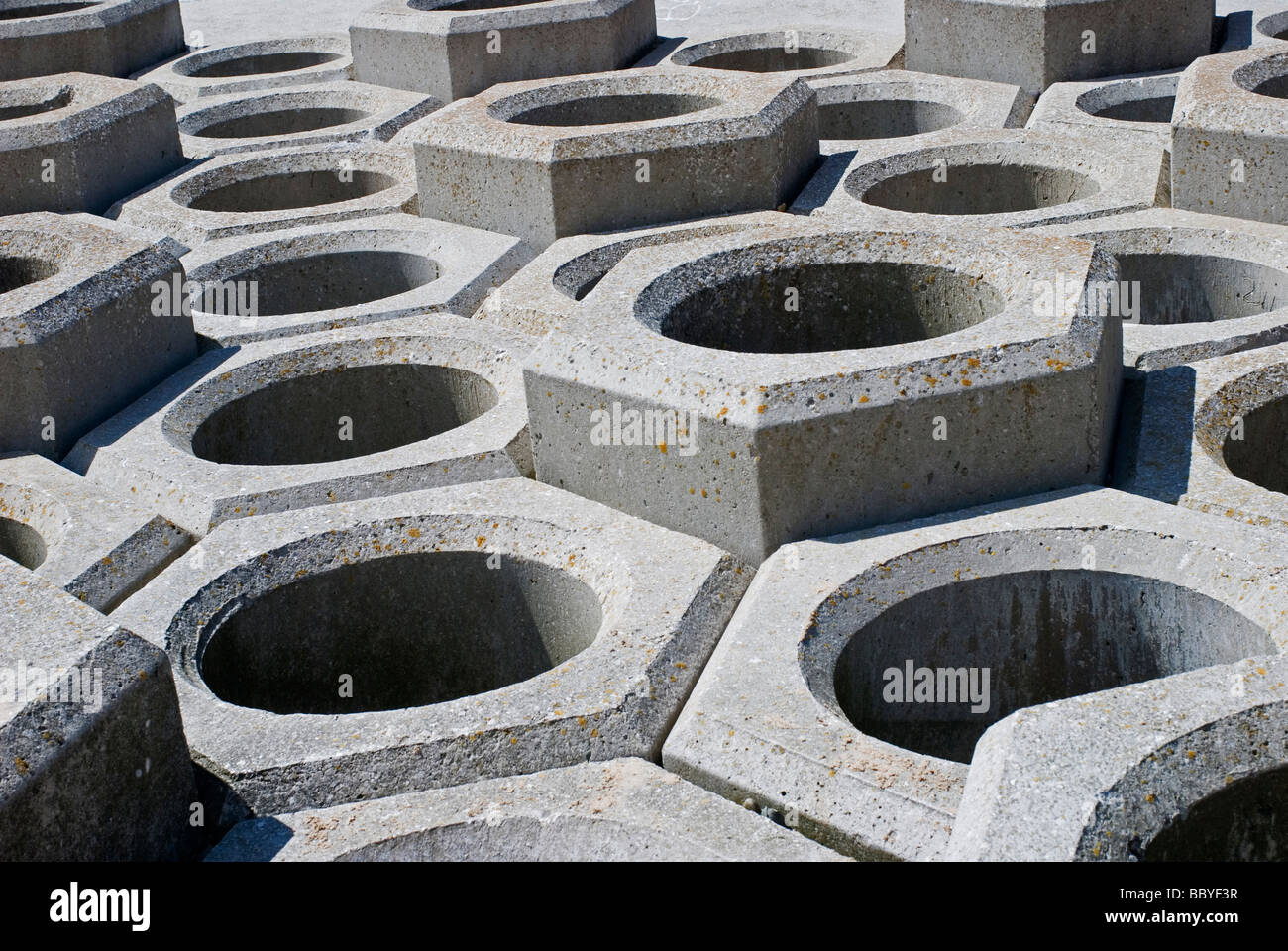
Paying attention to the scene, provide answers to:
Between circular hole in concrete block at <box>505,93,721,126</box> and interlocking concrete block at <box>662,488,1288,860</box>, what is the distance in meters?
6.66

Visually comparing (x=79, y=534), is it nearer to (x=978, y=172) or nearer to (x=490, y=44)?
(x=978, y=172)

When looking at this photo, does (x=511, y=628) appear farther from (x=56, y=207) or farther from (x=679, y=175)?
(x=56, y=207)

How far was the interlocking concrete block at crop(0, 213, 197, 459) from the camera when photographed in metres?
7.70

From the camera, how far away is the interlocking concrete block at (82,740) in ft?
13.8

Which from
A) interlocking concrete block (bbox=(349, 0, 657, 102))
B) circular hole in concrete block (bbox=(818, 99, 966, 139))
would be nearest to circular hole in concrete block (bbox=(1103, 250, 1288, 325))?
circular hole in concrete block (bbox=(818, 99, 966, 139))

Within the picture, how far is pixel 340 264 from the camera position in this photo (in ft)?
35.3

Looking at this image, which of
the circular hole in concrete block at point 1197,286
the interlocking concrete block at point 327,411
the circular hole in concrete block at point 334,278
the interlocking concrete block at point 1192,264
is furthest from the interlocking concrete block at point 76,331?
the circular hole in concrete block at point 1197,286

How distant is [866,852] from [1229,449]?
3.49 meters

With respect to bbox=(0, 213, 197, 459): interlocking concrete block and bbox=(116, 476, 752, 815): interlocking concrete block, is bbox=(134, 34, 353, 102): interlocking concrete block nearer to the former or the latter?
bbox=(0, 213, 197, 459): interlocking concrete block

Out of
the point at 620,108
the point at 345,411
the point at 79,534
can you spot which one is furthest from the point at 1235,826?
the point at 620,108

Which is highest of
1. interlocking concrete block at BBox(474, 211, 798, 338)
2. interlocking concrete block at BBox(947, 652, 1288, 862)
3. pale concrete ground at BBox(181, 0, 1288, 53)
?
pale concrete ground at BBox(181, 0, 1288, 53)

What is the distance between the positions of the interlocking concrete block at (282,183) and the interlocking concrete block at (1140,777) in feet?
26.7

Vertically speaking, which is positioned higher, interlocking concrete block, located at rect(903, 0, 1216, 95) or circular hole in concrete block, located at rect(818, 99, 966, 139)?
interlocking concrete block, located at rect(903, 0, 1216, 95)

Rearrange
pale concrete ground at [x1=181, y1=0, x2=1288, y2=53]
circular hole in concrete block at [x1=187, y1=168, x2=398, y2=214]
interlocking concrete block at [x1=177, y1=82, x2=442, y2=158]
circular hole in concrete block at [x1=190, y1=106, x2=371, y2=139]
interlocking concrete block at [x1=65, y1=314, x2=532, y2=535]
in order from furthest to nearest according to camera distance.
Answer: pale concrete ground at [x1=181, y1=0, x2=1288, y2=53] → circular hole in concrete block at [x1=190, y1=106, x2=371, y2=139] → interlocking concrete block at [x1=177, y1=82, x2=442, y2=158] → circular hole in concrete block at [x1=187, y1=168, x2=398, y2=214] → interlocking concrete block at [x1=65, y1=314, x2=532, y2=535]
